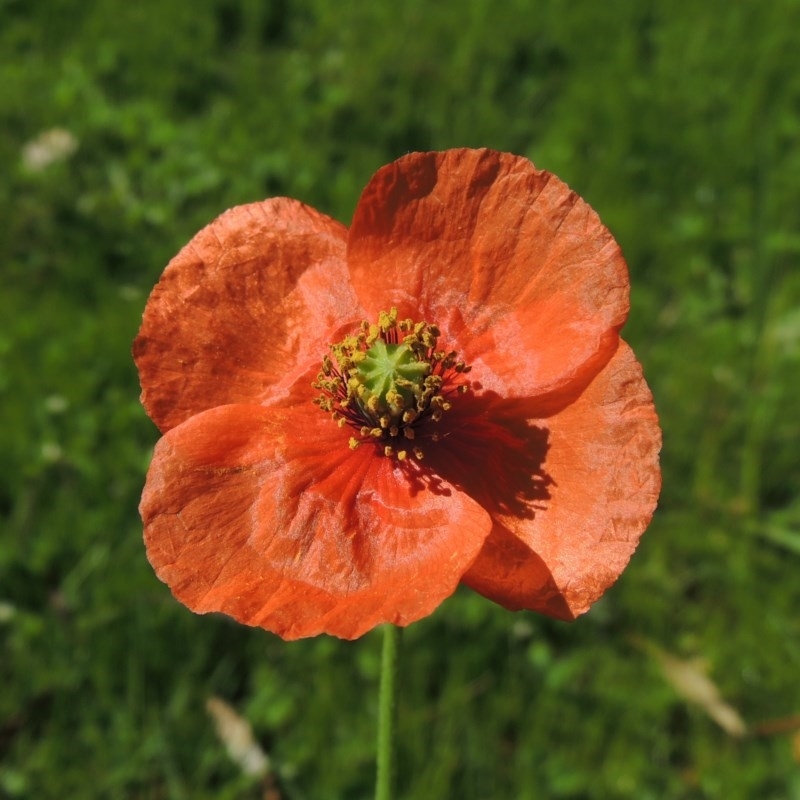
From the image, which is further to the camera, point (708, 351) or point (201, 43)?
point (201, 43)

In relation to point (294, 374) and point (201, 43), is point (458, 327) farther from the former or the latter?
point (201, 43)

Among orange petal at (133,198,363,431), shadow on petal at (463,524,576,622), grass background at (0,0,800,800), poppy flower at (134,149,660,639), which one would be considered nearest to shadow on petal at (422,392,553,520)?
poppy flower at (134,149,660,639)

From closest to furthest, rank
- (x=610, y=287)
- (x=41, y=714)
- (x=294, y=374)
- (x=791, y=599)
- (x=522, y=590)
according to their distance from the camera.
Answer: (x=522, y=590) < (x=610, y=287) < (x=294, y=374) < (x=41, y=714) < (x=791, y=599)

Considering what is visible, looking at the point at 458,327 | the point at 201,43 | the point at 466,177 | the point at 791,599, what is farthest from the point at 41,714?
the point at 201,43

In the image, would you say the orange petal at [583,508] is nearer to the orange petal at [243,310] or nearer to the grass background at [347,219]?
the orange petal at [243,310]

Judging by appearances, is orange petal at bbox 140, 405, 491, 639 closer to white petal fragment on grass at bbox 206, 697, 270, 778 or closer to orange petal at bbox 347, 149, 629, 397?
orange petal at bbox 347, 149, 629, 397

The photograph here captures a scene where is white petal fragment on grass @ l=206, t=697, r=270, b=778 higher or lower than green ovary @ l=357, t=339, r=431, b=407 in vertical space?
lower

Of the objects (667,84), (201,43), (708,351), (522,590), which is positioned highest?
(522,590)
